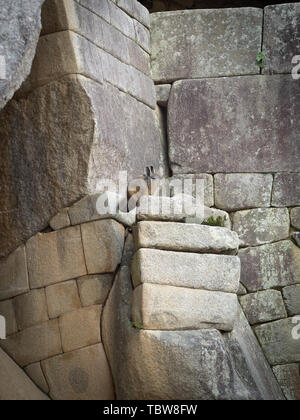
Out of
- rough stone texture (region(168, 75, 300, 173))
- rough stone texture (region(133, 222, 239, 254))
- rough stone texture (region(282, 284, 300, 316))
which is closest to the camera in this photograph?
rough stone texture (region(133, 222, 239, 254))

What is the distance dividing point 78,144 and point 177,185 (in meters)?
1.61

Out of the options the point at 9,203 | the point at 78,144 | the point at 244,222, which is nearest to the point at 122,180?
the point at 78,144

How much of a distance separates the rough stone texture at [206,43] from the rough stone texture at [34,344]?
9.91ft

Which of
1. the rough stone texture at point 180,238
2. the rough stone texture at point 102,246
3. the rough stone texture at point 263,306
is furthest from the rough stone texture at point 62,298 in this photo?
the rough stone texture at point 263,306

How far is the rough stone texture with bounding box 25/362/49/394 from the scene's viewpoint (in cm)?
631

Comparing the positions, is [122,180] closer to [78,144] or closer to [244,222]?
[78,144]

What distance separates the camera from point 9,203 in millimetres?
6727

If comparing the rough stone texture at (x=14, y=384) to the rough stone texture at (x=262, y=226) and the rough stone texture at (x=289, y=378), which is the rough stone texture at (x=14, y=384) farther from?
the rough stone texture at (x=262, y=226)

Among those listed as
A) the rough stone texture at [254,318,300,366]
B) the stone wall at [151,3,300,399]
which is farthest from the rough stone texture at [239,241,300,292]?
the rough stone texture at [254,318,300,366]

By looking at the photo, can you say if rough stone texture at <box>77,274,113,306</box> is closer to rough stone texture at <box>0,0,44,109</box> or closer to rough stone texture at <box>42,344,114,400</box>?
rough stone texture at <box>42,344,114,400</box>

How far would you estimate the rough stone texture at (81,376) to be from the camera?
6.12 metres

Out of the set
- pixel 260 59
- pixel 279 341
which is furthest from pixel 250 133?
pixel 279 341

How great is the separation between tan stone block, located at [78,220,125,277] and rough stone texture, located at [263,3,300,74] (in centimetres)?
270

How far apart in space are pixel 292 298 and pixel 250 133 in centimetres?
172
